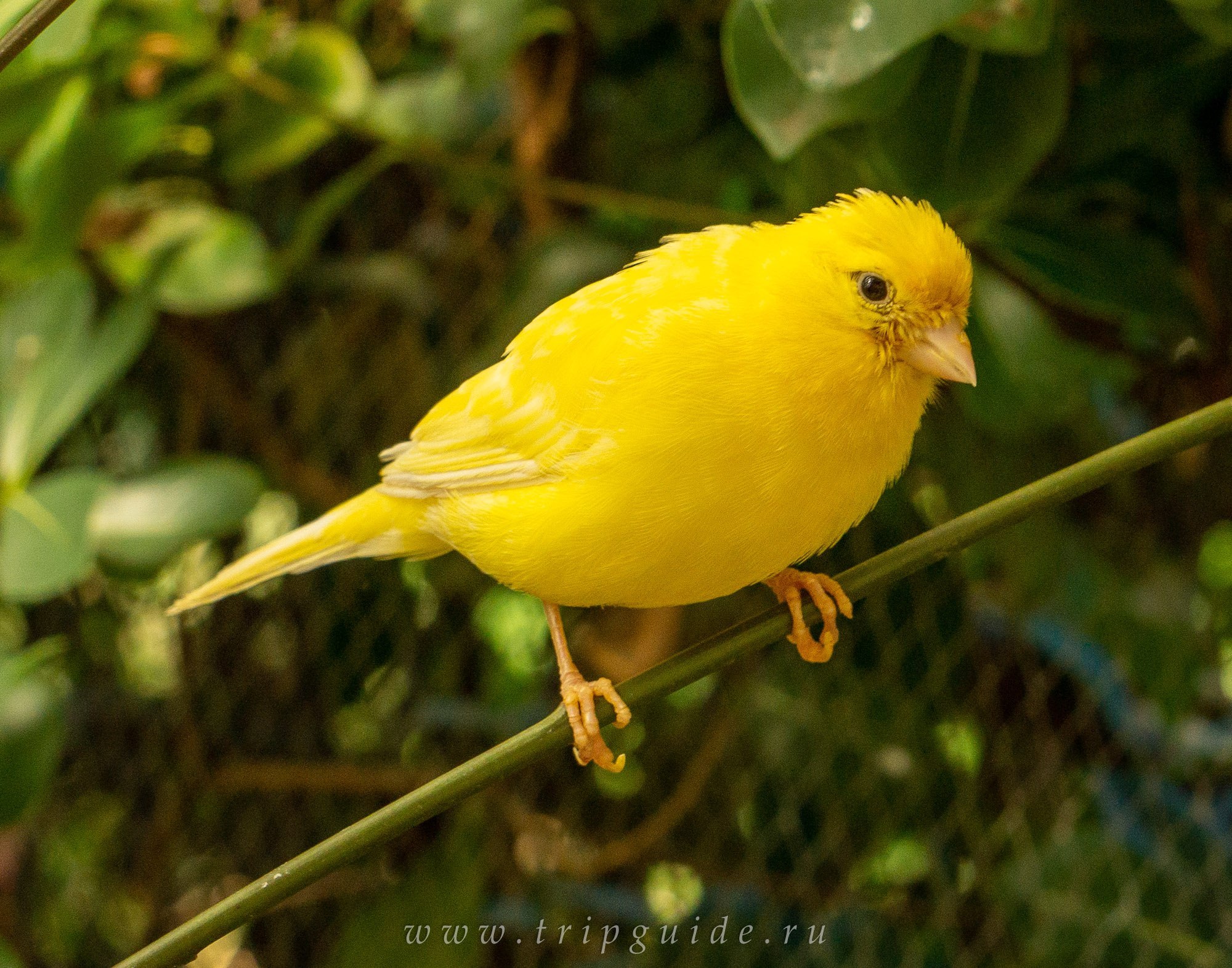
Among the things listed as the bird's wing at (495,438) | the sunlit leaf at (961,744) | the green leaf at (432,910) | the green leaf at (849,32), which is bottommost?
the green leaf at (432,910)

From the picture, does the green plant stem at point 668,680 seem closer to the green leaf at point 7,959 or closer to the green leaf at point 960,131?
the green leaf at point 960,131

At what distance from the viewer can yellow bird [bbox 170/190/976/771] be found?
0.72 meters

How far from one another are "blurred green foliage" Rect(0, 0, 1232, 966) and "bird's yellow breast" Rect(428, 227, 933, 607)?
55 centimetres

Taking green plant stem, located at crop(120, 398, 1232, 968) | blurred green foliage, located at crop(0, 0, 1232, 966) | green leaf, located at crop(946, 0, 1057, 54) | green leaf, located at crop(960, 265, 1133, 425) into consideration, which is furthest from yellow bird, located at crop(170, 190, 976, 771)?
green leaf, located at crop(960, 265, 1133, 425)

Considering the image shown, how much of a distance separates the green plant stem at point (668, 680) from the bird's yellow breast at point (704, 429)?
0.09m

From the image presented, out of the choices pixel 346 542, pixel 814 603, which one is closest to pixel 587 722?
pixel 814 603

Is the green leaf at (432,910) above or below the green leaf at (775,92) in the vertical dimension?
below

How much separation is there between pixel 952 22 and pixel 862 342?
0.38 metres

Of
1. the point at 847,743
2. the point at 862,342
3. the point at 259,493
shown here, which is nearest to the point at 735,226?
the point at 862,342

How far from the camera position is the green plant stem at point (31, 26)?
54 cm

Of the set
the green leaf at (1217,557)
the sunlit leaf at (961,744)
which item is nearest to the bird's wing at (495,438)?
the sunlit leaf at (961,744)

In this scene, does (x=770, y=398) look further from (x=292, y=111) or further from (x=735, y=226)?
(x=292, y=111)

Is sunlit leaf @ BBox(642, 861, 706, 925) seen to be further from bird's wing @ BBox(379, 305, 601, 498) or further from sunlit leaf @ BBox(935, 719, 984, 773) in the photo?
bird's wing @ BBox(379, 305, 601, 498)

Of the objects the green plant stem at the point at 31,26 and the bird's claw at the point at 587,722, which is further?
the bird's claw at the point at 587,722
